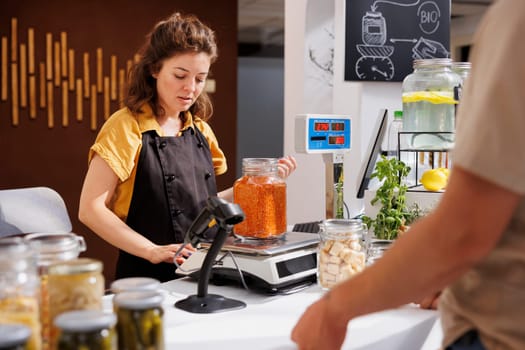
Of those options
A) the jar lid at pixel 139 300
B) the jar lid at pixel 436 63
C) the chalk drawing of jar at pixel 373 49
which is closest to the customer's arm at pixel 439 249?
the jar lid at pixel 139 300

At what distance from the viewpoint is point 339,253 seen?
75.0 inches

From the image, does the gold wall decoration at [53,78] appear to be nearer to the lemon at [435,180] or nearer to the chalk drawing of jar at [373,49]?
the chalk drawing of jar at [373,49]

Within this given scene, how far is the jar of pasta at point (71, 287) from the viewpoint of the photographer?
1.07m

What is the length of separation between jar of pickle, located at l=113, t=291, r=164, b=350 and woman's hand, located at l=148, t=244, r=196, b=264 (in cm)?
113

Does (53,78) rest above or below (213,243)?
above

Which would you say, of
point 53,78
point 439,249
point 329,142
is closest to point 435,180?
point 329,142

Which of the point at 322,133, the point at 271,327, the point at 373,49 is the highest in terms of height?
the point at 373,49

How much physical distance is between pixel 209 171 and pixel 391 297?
193cm

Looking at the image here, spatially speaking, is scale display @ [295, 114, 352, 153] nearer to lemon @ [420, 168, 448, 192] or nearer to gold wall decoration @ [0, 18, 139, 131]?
lemon @ [420, 168, 448, 192]

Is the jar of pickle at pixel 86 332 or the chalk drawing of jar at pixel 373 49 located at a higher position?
the chalk drawing of jar at pixel 373 49

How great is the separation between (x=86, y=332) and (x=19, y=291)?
0.19 m

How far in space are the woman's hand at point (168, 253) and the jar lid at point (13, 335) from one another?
1.26 meters

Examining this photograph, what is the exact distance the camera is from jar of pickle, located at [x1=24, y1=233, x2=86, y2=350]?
1130 mm

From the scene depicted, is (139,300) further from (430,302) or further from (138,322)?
(430,302)
